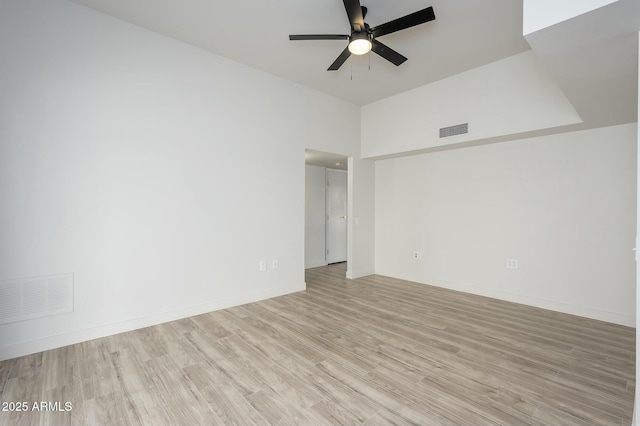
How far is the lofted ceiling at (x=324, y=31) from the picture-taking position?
263 centimetres

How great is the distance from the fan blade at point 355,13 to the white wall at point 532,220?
2.72 m

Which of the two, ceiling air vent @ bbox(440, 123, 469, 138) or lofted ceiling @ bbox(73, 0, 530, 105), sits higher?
lofted ceiling @ bbox(73, 0, 530, 105)

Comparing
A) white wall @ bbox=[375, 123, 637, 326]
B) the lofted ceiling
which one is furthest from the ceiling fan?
white wall @ bbox=[375, 123, 637, 326]

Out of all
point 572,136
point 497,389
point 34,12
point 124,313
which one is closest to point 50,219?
point 124,313

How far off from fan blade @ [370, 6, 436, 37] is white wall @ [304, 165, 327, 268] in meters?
3.70

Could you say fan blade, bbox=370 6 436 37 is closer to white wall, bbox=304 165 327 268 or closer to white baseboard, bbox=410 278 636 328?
white baseboard, bbox=410 278 636 328

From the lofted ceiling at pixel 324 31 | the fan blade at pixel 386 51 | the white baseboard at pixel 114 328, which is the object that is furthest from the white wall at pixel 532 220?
the white baseboard at pixel 114 328

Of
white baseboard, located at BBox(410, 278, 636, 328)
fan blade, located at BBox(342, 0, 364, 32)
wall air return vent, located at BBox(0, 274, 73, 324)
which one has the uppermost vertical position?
fan blade, located at BBox(342, 0, 364, 32)

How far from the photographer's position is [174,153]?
3.16 m

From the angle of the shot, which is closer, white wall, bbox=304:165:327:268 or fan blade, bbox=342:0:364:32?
fan blade, bbox=342:0:364:32

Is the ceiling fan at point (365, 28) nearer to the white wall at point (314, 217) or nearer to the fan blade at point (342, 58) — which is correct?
the fan blade at point (342, 58)

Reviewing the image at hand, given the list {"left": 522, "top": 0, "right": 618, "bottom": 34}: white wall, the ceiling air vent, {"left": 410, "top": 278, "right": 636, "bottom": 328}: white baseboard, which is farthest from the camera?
the ceiling air vent

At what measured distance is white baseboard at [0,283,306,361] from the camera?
2366 millimetres

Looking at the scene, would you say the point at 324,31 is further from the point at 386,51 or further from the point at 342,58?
the point at 386,51
